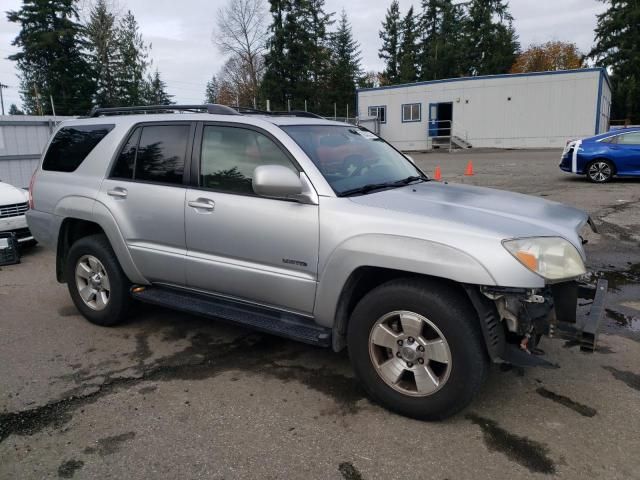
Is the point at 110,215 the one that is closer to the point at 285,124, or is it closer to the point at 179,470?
the point at 285,124

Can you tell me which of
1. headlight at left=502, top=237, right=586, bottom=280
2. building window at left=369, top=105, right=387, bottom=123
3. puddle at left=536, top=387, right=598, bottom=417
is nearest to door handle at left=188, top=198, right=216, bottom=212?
headlight at left=502, top=237, right=586, bottom=280

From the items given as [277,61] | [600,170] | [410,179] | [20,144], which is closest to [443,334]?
[410,179]

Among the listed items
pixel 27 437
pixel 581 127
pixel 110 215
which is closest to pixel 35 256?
pixel 110 215

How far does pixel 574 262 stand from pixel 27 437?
129 inches

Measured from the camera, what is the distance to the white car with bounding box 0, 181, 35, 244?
275 inches

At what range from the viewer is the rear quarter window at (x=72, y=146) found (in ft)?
14.6

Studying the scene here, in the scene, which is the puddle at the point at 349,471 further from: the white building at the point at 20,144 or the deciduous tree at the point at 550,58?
the deciduous tree at the point at 550,58

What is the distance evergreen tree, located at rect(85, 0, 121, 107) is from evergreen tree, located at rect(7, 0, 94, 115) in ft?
2.82

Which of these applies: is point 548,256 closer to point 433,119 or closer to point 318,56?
point 433,119

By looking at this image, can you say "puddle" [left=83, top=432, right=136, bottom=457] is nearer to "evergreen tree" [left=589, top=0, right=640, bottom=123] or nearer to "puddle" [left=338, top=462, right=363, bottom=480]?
"puddle" [left=338, top=462, right=363, bottom=480]

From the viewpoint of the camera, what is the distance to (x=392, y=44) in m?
63.6

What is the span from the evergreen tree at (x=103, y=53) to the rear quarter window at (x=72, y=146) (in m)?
46.3

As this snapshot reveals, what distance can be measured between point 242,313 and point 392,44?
66082 millimetres

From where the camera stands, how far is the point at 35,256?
24.1 ft
